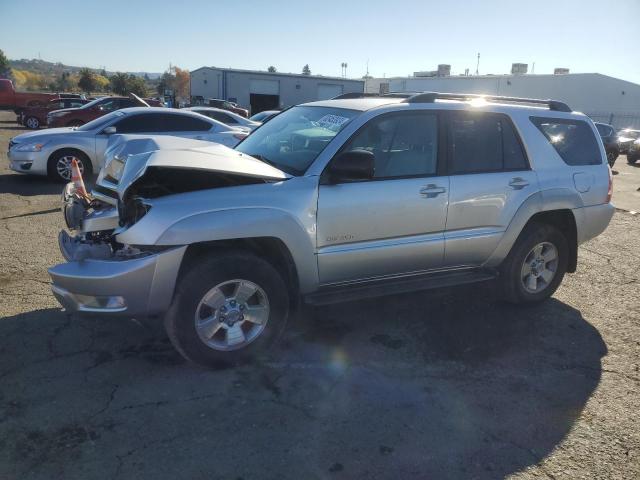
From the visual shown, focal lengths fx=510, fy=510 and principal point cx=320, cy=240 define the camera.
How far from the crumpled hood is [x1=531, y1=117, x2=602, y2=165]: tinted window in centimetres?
277

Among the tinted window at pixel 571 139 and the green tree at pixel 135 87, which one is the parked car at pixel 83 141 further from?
the green tree at pixel 135 87

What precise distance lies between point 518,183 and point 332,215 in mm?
1940

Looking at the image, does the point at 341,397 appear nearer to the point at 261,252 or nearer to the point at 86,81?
the point at 261,252

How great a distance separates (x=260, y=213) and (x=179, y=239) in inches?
22.6

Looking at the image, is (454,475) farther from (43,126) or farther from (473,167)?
(43,126)

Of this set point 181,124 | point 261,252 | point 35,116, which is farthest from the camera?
point 35,116

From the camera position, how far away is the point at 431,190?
4176 mm

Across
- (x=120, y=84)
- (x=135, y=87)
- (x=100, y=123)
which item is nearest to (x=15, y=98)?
(x=100, y=123)

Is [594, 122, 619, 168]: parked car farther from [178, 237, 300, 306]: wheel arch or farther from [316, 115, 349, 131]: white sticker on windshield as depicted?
[178, 237, 300, 306]: wheel arch

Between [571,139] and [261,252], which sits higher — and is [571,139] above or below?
above

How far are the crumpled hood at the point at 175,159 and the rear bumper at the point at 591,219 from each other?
309 cm

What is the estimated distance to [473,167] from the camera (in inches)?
175

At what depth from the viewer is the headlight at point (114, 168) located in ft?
12.9

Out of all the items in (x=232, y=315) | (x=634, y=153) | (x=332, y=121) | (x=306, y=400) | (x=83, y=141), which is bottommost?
(x=306, y=400)
